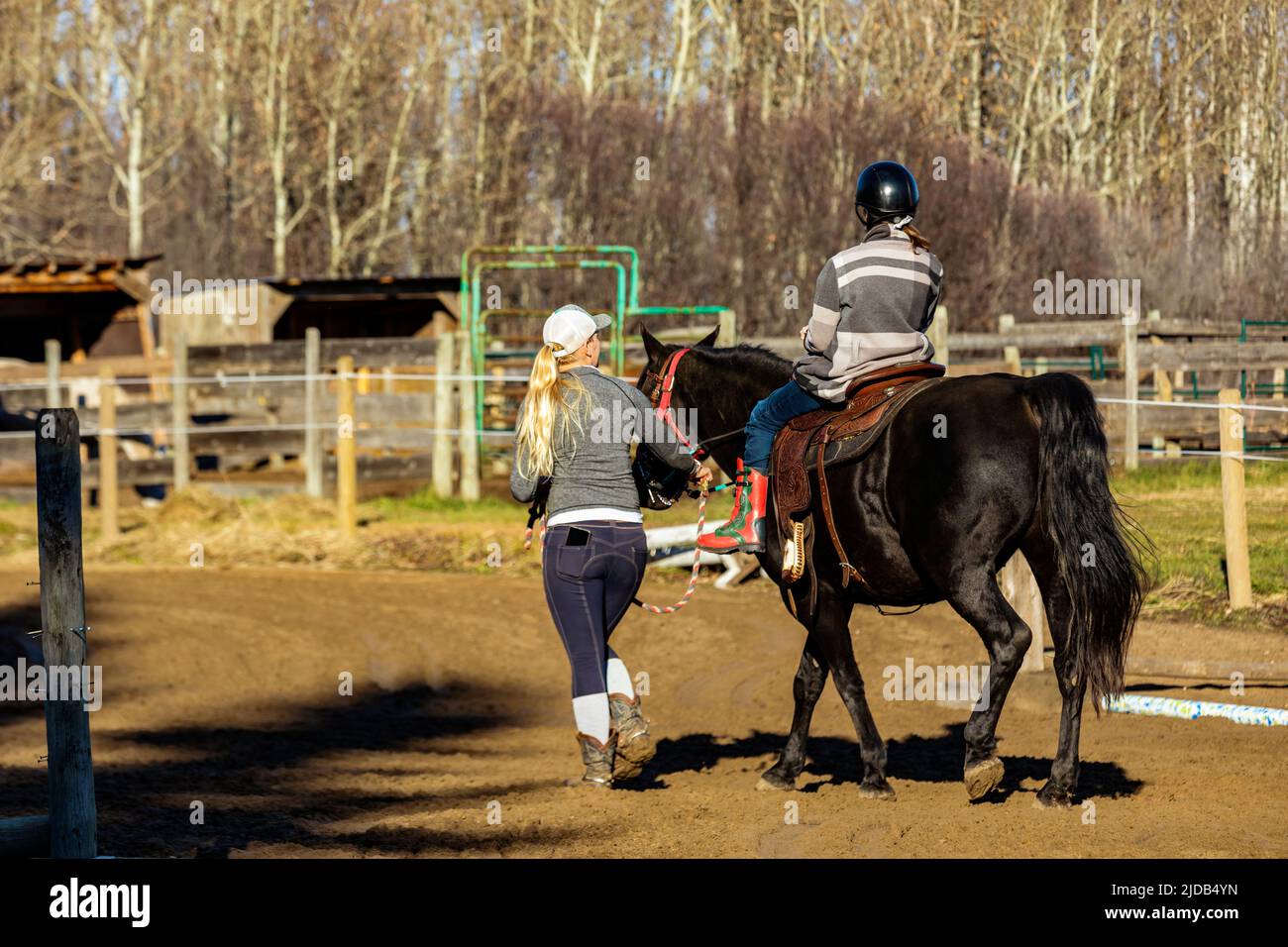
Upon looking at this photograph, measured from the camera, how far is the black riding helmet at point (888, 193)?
20.8 feet

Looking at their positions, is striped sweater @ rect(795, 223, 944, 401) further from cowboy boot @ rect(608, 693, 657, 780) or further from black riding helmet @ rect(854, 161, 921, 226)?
cowboy boot @ rect(608, 693, 657, 780)

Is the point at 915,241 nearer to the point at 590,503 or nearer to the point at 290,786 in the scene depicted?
the point at 590,503

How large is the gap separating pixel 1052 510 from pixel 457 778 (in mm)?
3091

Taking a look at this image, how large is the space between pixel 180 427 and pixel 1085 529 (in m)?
13.3

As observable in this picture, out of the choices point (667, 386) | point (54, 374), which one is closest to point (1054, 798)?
point (667, 386)

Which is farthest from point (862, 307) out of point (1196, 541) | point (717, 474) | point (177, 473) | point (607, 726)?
point (177, 473)

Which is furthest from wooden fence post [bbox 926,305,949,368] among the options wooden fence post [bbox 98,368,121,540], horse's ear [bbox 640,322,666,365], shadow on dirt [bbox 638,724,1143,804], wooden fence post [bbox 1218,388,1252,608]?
wooden fence post [bbox 98,368,121,540]

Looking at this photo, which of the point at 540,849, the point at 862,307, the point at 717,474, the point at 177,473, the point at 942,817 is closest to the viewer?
the point at 540,849

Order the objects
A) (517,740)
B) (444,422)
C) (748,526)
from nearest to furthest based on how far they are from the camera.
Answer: (748,526) < (517,740) < (444,422)

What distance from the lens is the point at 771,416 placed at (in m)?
6.62

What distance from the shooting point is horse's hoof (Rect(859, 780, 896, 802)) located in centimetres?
620
